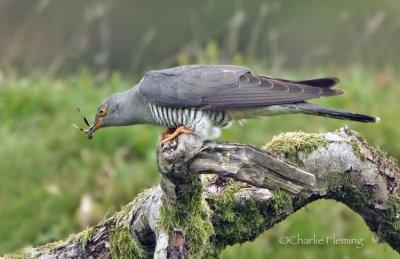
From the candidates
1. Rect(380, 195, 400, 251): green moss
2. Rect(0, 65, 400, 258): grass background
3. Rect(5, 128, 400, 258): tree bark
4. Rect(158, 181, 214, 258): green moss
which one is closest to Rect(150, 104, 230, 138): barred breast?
Rect(5, 128, 400, 258): tree bark

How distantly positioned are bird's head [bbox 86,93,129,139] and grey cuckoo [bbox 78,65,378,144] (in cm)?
24

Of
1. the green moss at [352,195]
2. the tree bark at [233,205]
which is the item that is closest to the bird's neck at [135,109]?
the tree bark at [233,205]

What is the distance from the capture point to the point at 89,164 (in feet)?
23.6

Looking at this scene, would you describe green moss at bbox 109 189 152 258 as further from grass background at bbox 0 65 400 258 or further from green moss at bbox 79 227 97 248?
grass background at bbox 0 65 400 258

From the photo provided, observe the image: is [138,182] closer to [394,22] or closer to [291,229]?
[291,229]

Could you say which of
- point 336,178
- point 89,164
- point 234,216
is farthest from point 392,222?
point 89,164

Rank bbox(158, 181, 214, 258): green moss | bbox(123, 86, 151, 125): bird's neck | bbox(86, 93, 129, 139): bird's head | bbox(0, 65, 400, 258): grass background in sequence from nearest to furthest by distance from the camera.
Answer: bbox(158, 181, 214, 258): green moss → bbox(123, 86, 151, 125): bird's neck → bbox(86, 93, 129, 139): bird's head → bbox(0, 65, 400, 258): grass background

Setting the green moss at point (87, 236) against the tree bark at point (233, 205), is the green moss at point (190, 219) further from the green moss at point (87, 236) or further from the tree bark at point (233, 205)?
the green moss at point (87, 236)

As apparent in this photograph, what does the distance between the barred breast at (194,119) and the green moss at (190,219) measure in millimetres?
575

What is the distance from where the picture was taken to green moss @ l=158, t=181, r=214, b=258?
4.01 metres

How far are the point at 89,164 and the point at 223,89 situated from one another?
2716 millimetres

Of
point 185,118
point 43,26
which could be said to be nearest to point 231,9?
point 43,26

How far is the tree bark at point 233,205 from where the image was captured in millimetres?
4023

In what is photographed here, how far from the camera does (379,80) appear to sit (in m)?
8.30
